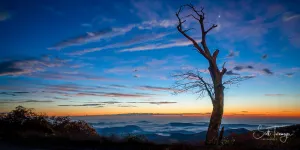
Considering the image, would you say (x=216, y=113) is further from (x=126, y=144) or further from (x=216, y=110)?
(x=126, y=144)

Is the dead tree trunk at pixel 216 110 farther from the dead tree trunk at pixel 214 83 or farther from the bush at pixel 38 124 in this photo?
the bush at pixel 38 124

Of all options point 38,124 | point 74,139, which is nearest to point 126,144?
point 74,139

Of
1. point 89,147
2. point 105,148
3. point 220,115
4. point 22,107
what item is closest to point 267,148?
point 220,115

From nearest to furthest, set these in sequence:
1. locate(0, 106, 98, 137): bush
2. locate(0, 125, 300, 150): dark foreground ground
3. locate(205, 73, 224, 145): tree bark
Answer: locate(0, 125, 300, 150): dark foreground ground, locate(205, 73, 224, 145): tree bark, locate(0, 106, 98, 137): bush

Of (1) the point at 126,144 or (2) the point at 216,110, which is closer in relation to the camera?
(1) the point at 126,144

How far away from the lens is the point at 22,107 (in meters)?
28.1

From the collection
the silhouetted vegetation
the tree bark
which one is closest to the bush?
the silhouetted vegetation

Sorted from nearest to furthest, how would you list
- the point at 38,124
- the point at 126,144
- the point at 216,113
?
the point at 126,144, the point at 216,113, the point at 38,124

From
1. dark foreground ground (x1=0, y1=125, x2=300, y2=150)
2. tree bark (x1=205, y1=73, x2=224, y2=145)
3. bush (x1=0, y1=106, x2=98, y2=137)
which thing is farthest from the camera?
bush (x1=0, y1=106, x2=98, y2=137)

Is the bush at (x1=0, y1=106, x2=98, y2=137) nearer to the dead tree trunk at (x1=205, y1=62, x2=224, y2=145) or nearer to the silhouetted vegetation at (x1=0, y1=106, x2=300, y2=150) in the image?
the silhouetted vegetation at (x1=0, y1=106, x2=300, y2=150)

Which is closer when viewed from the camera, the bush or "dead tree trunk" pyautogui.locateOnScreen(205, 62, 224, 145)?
"dead tree trunk" pyautogui.locateOnScreen(205, 62, 224, 145)

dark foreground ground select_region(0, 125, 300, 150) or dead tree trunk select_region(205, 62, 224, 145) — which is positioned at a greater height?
dead tree trunk select_region(205, 62, 224, 145)

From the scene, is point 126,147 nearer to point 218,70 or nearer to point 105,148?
point 105,148

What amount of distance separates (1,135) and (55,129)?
17.0ft
